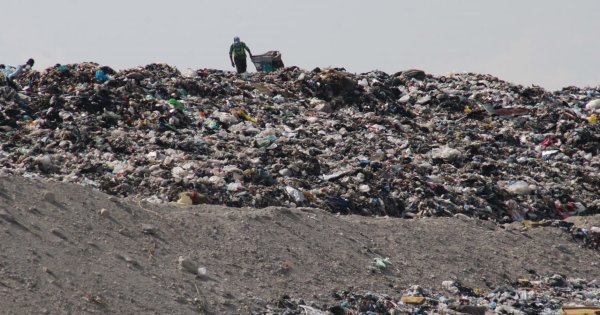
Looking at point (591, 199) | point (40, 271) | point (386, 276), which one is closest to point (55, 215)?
point (40, 271)

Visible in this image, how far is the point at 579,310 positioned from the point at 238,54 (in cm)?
878

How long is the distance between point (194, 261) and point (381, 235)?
2243 millimetres

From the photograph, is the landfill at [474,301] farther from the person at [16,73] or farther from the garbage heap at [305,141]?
the person at [16,73]

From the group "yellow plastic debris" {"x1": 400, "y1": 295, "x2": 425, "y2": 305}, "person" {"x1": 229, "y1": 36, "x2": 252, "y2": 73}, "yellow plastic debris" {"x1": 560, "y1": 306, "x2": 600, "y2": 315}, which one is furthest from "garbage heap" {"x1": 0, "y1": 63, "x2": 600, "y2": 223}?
"yellow plastic debris" {"x1": 560, "y1": 306, "x2": 600, "y2": 315}

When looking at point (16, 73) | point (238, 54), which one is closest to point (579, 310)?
point (16, 73)

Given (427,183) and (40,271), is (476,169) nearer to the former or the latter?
(427,183)

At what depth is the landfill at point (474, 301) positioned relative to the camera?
7457 millimetres

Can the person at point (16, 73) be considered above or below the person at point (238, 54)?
below

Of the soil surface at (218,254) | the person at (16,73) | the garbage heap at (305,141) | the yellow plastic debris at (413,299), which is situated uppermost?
the person at (16,73)

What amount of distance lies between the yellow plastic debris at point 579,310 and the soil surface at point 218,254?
0.79 meters

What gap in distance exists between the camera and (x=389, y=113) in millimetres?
14047

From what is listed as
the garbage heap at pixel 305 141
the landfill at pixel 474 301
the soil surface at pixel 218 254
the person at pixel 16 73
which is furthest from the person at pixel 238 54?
the landfill at pixel 474 301

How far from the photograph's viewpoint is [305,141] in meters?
11.8

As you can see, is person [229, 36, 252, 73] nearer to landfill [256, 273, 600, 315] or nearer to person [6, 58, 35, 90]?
person [6, 58, 35, 90]
